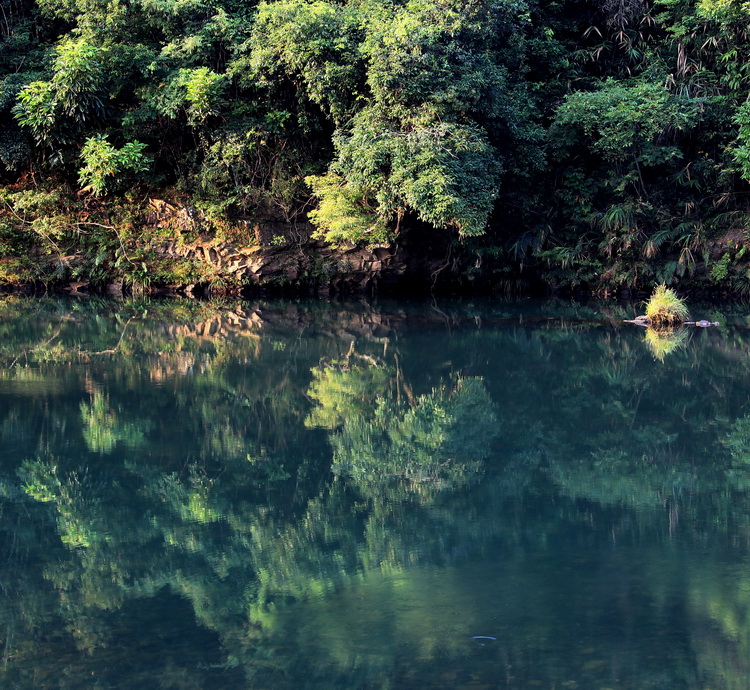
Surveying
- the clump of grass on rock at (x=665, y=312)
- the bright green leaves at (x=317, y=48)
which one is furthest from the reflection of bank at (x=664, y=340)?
the bright green leaves at (x=317, y=48)

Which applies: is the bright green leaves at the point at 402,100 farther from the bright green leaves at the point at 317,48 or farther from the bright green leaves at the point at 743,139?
the bright green leaves at the point at 743,139

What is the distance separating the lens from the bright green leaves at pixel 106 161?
20891 millimetres

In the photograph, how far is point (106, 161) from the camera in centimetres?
2092

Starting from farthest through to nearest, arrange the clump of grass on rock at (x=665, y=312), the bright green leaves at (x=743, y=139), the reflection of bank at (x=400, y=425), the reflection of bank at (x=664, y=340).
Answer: the bright green leaves at (x=743, y=139) < the clump of grass on rock at (x=665, y=312) < the reflection of bank at (x=664, y=340) < the reflection of bank at (x=400, y=425)

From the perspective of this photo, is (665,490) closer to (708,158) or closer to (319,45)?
(319,45)

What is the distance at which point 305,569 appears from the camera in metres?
5.10

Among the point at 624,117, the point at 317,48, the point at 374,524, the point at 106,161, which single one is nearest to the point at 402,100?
the point at 317,48

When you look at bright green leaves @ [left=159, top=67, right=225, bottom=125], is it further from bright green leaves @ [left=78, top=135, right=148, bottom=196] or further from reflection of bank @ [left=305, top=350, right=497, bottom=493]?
reflection of bank @ [left=305, top=350, right=497, bottom=493]

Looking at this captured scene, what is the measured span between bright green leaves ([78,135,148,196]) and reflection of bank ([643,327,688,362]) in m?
12.9

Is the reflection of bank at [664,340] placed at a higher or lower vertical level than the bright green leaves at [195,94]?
lower

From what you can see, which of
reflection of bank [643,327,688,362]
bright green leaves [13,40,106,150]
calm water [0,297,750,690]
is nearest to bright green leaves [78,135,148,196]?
bright green leaves [13,40,106,150]

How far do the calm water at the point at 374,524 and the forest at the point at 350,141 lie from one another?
9.29 metres

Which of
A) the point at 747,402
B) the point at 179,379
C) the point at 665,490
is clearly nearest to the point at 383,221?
the point at 179,379

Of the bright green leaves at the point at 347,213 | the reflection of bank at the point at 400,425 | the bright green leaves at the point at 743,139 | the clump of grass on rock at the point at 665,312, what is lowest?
the reflection of bank at the point at 400,425
